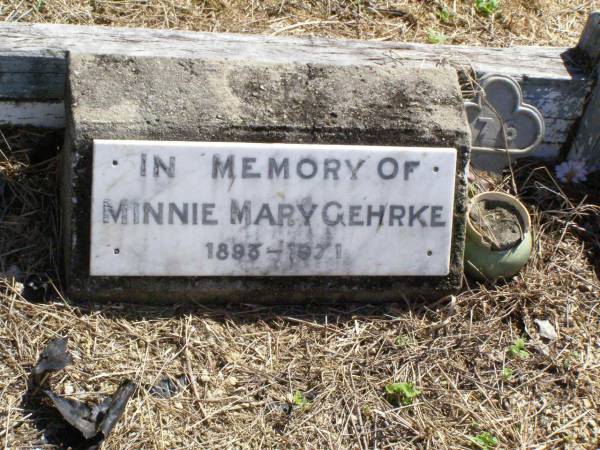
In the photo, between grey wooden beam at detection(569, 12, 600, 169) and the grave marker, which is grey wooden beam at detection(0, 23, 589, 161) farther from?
the grave marker

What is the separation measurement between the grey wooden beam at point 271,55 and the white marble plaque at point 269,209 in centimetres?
49

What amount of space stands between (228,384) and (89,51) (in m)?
1.35

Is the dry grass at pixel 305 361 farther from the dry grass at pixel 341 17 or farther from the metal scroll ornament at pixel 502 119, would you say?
the dry grass at pixel 341 17

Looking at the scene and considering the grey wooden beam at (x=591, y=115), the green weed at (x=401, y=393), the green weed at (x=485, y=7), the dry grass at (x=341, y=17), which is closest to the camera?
the green weed at (x=401, y=393)

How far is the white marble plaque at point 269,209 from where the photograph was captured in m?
3.26

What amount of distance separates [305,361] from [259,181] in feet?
2.14

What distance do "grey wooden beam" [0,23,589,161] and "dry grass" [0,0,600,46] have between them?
37 centimetres

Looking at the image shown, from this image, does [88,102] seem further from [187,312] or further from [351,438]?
[351,438]

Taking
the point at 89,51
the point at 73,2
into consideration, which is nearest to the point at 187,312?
the point at 89,51

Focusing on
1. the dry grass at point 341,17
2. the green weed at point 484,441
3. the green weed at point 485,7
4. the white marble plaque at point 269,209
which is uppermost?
the green weed at point 485,7

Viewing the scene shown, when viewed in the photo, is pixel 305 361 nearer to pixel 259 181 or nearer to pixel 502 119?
pixel 259 181

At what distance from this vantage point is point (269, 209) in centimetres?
334

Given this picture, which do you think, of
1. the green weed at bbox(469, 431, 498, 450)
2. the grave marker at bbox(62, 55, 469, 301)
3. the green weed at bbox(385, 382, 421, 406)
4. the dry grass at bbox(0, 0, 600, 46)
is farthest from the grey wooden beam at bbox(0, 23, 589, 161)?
the green weed at bbox(469, 431, 498, 450)

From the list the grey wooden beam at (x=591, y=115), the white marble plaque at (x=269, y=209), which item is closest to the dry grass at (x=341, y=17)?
the grey wooden beam at (x=591, y=115)
